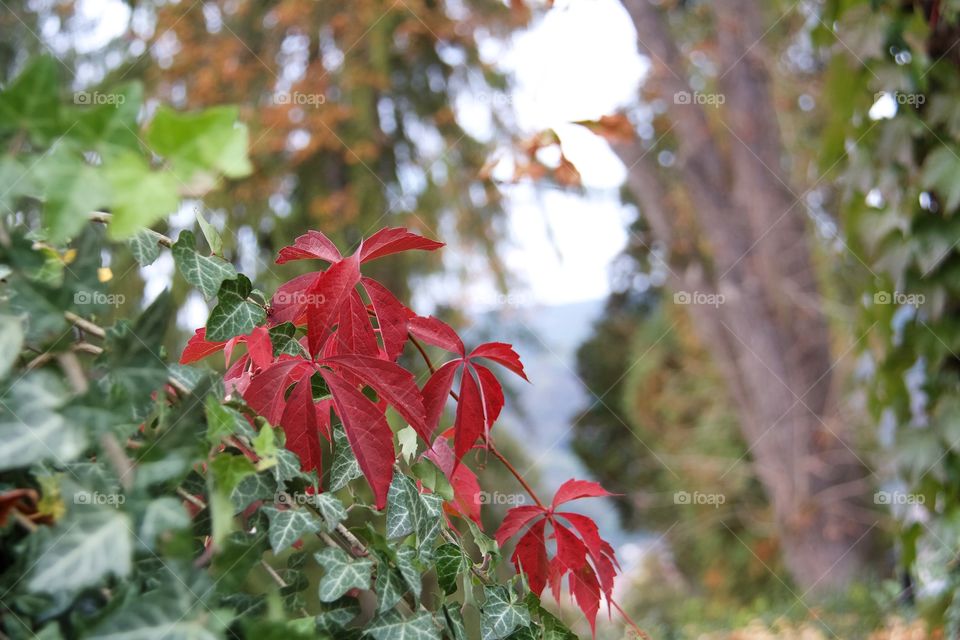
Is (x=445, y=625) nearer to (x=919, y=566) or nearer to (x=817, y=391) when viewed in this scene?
(x=919, y=566)

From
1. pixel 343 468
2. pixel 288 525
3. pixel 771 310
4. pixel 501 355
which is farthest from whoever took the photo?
pixel 771 310

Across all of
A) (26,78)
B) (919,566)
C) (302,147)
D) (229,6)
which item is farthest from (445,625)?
(229,6)

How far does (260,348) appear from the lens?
61cm

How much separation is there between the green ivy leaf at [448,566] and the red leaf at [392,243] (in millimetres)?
212

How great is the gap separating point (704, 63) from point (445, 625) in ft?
24.6

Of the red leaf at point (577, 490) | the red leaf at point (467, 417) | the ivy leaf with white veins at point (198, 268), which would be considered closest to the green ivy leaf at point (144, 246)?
the ivy leaf with white veins at point (198, 268)

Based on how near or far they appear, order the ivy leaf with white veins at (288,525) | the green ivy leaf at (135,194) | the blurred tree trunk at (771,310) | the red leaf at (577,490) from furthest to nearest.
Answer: the blurred tree trunk at (771,310) → the red leaf at (577,490) → the ivy leaf with white veins at (288,525) → the green ivy leaf at (135,194)

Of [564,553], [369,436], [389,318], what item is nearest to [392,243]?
[389,318]

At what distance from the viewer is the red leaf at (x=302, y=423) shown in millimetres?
554

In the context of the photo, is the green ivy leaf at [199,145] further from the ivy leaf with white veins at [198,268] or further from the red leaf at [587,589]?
the red leaf at [587,589]

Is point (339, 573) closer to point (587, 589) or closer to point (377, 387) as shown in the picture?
point (377, 387)

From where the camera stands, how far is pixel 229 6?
15.6 feet

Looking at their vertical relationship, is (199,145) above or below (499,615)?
above

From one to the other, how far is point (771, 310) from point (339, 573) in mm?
3956
